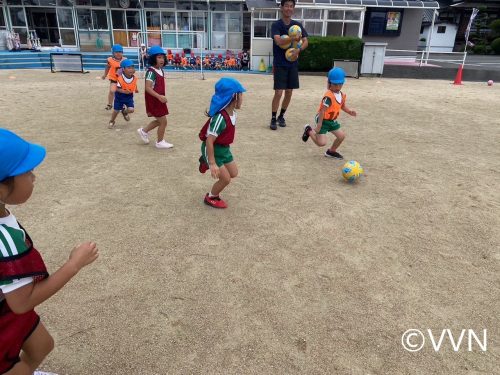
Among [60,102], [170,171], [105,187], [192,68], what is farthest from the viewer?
[192,68]

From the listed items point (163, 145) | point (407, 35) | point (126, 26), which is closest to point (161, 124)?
point (163, 145)

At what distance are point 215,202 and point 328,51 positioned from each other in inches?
617

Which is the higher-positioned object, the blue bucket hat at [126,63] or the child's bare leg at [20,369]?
the blue bucket hat at [126,63]

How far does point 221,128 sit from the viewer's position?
3850mm

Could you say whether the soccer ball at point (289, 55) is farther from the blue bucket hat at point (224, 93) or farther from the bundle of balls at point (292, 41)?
the blue bucket hat at point (224, 93)

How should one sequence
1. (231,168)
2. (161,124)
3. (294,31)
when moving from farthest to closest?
(294,31)
(161,124)
(231,168)


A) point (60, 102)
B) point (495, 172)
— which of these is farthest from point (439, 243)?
point (60, 102)

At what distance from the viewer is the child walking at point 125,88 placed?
7.34m

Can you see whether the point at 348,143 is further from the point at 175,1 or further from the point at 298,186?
the point at 175,1

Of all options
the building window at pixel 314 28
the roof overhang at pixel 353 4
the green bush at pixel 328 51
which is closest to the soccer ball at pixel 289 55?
the green bush at pixel 328 51

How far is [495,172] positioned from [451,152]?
3.27 feet

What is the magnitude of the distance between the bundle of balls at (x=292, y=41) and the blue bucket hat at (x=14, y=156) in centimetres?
666

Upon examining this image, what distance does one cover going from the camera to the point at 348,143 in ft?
22.4

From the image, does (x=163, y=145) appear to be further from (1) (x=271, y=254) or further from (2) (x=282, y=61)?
(1) (x=271, y=254)
